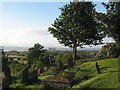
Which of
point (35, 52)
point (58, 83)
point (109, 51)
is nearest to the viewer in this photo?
point (58, 83)

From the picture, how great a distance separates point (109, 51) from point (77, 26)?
8449mm

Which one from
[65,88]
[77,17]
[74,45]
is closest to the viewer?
[65,88]

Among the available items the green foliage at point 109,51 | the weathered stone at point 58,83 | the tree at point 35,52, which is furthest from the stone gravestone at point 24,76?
the tree at point 35,52

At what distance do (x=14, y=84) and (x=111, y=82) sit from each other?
10049mm

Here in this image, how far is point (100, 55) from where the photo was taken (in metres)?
30.9

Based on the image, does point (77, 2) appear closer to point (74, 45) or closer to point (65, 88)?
point (74, 45)

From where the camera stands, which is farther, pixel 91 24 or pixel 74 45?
pixel 74 45

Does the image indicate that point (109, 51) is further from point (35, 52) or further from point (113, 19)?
point (35, 52)

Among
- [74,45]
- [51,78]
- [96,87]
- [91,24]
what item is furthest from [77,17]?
[96,87]

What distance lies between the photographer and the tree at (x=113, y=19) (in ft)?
63.6

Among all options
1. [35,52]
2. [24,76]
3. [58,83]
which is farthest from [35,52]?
[58,83]

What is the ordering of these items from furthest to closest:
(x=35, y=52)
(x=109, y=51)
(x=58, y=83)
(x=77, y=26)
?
(x=35, y=52) < (x=109, y=51) < (x=77, y=26) < (x=58, y=83)

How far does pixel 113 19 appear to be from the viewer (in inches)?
775

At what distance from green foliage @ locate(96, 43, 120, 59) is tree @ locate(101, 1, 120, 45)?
700cm
